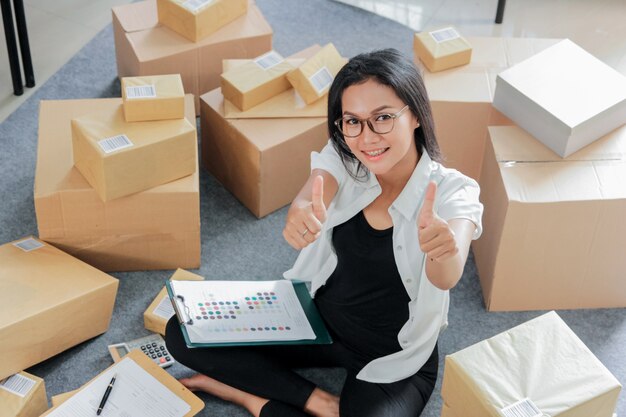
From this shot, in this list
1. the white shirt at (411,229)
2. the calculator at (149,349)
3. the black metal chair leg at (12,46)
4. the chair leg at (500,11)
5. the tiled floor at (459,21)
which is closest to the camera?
the white shirt at (411,229)

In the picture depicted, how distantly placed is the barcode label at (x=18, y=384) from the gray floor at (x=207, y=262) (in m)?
0.12

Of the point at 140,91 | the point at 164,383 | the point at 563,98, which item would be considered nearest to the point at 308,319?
the point at 164,383

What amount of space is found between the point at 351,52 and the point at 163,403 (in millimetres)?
→ 1734

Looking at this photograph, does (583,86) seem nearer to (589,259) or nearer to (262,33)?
(589,259)

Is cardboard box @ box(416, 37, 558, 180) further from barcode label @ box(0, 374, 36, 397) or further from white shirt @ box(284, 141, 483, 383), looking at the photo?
barcode label @ box(0, 374, 36, 397)

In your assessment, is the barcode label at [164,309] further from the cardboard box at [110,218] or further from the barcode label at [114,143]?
the barcode label at [114,143]

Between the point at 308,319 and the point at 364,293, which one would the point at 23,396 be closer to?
the point at 308,319

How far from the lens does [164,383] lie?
2.00 m

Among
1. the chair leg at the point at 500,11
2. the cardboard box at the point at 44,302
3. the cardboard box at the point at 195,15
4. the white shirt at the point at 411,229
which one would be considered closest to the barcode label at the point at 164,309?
the cardboard box at the point at 44,302

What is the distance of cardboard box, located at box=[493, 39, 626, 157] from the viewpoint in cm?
232

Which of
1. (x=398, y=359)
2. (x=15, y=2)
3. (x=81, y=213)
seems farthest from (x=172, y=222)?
(x=15, y=2)

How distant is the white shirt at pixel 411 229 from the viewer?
183cm

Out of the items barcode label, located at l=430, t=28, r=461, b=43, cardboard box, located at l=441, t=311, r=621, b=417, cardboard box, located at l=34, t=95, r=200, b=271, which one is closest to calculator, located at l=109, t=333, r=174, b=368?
cardboard box, located at l=34, t=95, r=200, b=271

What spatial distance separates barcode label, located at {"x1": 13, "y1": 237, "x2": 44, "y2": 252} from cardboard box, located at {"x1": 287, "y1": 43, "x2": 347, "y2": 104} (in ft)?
2.78
